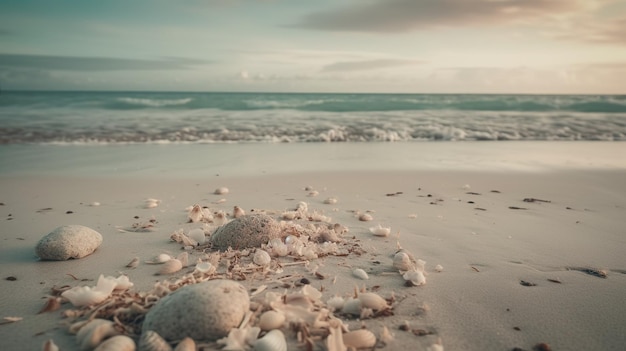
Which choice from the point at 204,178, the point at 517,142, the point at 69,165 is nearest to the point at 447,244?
the point at 204,178

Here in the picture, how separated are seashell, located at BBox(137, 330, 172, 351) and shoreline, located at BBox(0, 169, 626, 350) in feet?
1.57

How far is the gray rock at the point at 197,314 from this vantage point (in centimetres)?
192

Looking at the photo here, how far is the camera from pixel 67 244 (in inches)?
127

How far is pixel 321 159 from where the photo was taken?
360 inches

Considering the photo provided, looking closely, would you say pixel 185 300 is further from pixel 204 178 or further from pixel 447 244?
pixel 204 178

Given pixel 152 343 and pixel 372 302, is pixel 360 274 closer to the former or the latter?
pixel 372 302

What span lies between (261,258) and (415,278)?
3.73 ft

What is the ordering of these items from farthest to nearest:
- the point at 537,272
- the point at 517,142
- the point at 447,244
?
the point at 517,142
the point at 447,244
the point at 537,272

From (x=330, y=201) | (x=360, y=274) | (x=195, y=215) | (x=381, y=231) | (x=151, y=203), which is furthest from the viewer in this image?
(x=330, y=201)

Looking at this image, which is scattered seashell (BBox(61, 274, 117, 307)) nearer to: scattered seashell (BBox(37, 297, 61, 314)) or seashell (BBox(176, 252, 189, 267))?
scattered seashell (BBox(37, 297, 61, 314))

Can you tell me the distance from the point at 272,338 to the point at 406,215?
3139mm

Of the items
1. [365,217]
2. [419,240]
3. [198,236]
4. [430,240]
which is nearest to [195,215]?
[198,236]

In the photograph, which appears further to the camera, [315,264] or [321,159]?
[321,159]

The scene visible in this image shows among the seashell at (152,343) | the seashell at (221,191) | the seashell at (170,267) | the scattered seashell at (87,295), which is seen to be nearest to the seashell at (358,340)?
the seashell at (152,343)
